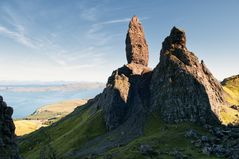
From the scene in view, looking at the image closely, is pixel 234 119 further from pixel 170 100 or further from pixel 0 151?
pixel 0 151

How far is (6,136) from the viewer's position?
74938 mm

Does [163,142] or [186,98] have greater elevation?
[186,98]

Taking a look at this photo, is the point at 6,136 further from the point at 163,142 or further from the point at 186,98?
the point at 186,98

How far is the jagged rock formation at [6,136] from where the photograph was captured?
71.1 m

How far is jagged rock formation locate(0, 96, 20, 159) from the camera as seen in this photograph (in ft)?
233

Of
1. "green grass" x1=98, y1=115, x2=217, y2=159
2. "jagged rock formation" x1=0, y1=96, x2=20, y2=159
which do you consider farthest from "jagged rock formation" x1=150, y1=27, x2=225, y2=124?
"jagged rock formation" x1=0, y1=96, x2=20, y2=159

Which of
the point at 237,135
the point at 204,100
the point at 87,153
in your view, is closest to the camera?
the point at 237,135

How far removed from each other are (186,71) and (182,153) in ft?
227

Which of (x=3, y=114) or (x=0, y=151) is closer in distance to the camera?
(x=0, y=151)

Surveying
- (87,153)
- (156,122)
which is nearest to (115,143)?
(87,153)

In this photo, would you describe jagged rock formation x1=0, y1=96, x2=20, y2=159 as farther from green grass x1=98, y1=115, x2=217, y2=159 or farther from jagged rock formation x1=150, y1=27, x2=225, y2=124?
jagged rock formation x1=150, y1=27, x2=225, y2=124

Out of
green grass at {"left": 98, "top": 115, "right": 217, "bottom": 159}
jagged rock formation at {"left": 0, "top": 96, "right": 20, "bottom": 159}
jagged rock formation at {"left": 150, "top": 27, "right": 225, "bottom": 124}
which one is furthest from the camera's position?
jagged rock formation at {"left": 150, "top": 27, "right": 225, "bottom": 124}

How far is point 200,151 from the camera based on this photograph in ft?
448

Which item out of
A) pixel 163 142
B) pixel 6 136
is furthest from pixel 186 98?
pixel 6 136
